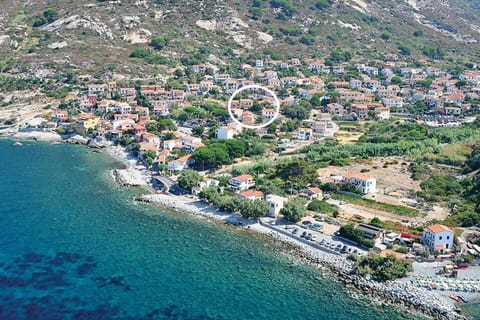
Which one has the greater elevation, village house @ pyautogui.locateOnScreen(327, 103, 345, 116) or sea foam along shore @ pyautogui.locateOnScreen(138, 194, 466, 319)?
village house @ pyautogui.locateOnScreen(327, 103, 345, 116)

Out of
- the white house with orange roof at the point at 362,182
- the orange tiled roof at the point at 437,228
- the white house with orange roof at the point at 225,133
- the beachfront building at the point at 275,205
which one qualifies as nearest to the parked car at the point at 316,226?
the beachfront building at the point at 275,205

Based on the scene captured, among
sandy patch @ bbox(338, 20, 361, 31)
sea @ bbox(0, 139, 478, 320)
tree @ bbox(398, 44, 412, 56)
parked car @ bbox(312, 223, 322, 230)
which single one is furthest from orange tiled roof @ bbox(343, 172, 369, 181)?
sandy patch @ bbox(338, 20, 361, 31)

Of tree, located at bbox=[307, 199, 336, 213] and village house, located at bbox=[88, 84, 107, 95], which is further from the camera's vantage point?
village house, located at bbox=[88, 84, 107, 95]

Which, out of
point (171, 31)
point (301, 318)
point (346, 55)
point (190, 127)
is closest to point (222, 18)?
point (171, 31)

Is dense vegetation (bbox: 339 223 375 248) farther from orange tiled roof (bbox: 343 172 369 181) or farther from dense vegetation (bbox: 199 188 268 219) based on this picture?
orange tiled roof (bbox: 343 172 369 181)

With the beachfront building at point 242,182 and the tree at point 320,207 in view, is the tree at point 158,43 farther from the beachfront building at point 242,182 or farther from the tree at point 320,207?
the tree at point 320,207
